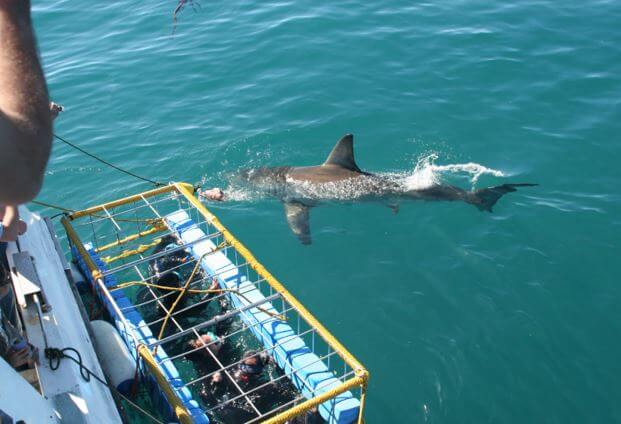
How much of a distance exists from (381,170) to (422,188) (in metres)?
1.23

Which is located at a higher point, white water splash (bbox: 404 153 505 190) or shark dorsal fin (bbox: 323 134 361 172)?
shark dorsal fin (bbox: 323 134 361 172)

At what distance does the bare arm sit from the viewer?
1654 mm

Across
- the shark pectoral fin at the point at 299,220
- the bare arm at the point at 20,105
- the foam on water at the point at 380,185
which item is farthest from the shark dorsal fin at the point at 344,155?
the bare arm at the point at 20,105

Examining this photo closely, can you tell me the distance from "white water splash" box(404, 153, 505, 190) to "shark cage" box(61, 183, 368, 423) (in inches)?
139

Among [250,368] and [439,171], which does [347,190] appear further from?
[250,368]

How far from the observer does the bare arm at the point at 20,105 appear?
1654 millimetres

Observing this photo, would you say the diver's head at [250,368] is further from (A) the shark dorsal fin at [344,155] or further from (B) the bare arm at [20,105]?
(B) the bare arm at [20,105]

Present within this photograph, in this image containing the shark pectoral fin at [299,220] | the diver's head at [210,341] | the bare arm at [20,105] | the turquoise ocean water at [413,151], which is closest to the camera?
the bare arm at [20,105]

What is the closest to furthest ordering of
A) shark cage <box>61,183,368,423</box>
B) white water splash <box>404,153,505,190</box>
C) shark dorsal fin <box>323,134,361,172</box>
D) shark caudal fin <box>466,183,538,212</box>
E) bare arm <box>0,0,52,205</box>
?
bare arm <box>0,0,52,205</box> → shark cage <box>61,183,368,423</box> → shark caudal fin <box>466,183,538,212</box> → shark dorsal fin <box>323,134,361,172</box> → white water splash <box>404,153,505,190</box>

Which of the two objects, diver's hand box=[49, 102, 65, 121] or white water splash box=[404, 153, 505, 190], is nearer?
diver's hand box=[49, 102, 65, 121]

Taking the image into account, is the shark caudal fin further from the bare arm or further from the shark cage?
the bare arm

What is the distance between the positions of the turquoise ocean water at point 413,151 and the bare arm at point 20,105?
215 inches

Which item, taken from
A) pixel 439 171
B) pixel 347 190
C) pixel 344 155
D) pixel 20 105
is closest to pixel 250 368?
pixel 347 190

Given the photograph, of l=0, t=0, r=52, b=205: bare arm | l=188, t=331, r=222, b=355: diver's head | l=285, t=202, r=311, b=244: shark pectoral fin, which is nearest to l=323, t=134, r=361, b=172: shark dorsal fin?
l=285, t=202, r=311, b=244: shark pectoral fin
